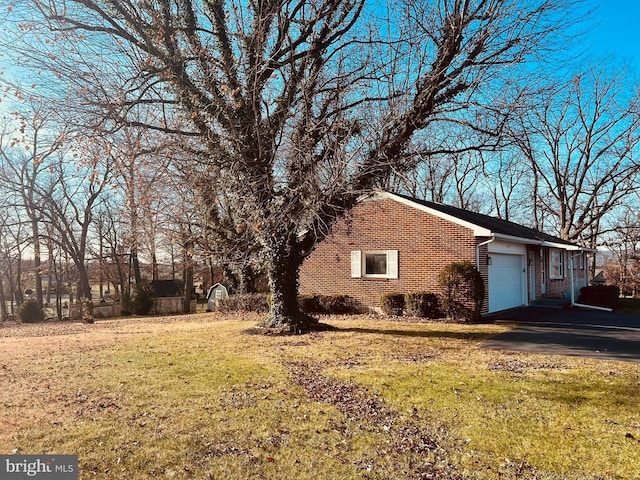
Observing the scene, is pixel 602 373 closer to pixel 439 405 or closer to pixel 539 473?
pixel 439 405

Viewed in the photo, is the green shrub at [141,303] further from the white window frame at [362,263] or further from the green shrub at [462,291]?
the green shrub at [462,291]

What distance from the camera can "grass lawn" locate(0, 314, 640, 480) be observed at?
13.3 feet

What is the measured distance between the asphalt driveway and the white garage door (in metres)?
0.50

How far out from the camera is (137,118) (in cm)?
963

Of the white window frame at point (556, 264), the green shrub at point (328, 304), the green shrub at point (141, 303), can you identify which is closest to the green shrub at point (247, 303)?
the green shrub at point (328, 304)

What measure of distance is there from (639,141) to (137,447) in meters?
31.4

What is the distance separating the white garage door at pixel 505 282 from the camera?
618 inches

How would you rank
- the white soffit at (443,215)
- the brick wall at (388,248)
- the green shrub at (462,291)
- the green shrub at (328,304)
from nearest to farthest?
the green shrub at (462,291) < the white soffit at (443,215) < the brick wall at (388,248) < the green shrub at (328,304)

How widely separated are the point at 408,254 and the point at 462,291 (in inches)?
98.7

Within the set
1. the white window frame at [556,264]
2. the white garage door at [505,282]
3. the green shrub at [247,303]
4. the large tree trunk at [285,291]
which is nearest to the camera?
the large tree trunk at [285,291]

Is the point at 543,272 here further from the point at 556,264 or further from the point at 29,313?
the point at 29,313

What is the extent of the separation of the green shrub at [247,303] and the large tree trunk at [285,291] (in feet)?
19.7

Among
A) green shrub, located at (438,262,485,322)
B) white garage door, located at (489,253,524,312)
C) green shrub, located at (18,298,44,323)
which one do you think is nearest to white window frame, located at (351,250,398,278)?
green shrub, located at (438,262,485,322)

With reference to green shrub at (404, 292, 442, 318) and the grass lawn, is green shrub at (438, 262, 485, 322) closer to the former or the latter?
green shrub at (404, 292, 442, 318)
